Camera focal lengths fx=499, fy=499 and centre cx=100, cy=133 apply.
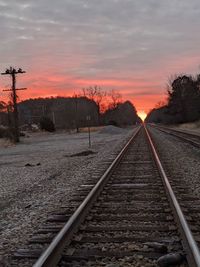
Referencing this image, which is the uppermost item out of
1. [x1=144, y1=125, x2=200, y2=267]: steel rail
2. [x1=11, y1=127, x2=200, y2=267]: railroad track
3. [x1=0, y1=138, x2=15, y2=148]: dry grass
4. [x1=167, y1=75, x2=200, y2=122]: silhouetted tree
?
[x1=167, y1=75, x2=200, y2=122]: silhouetted tree

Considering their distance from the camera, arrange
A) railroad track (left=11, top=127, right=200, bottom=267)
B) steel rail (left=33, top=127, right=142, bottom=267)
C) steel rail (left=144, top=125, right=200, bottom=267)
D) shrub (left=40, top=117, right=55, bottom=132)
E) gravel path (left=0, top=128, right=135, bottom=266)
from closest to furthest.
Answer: steel rail (left=144, top=125, right=200, bottom=267), steel rail (left=33, top=127, right=142, bottom=267), railroad track (left=11, top=127, right=200, bottom=267), gravel path (left=0, top=128, right=135, bottom=266), shrub (left=40, top=117, right=55, bottom=132)

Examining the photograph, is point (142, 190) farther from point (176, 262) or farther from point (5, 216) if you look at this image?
point (176, 262)

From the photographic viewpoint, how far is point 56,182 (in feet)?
49.5

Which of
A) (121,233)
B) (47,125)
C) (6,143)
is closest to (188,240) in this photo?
(121,233)

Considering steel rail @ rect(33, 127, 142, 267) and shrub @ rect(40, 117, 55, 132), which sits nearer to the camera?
steel rail @ rect(33, 127, 142, 267)

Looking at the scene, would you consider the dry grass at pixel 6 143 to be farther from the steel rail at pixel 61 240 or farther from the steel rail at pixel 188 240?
the steel rail at pixel 188 240

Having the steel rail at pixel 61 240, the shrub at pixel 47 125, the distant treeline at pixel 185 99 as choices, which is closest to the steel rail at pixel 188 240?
the steel rail at pixel 61 240

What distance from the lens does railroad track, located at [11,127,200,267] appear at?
5.95 metres

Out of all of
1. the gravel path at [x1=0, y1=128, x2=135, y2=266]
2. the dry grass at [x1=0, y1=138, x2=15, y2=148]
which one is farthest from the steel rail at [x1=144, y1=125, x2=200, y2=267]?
the dry grass at [x1=0, y1=138, x2=15, y2=148]

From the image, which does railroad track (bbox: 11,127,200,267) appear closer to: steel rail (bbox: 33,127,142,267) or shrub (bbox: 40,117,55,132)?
steel rail (bbox: 33,127,142,267)

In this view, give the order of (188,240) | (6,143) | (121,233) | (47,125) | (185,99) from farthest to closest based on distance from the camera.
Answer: (185,99) → (47,125) → (6,143) → (121,233) → (188,240)

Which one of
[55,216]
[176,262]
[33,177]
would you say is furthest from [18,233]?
[33,177]

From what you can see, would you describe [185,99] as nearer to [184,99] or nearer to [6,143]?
[184,99]

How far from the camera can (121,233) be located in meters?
7.41
